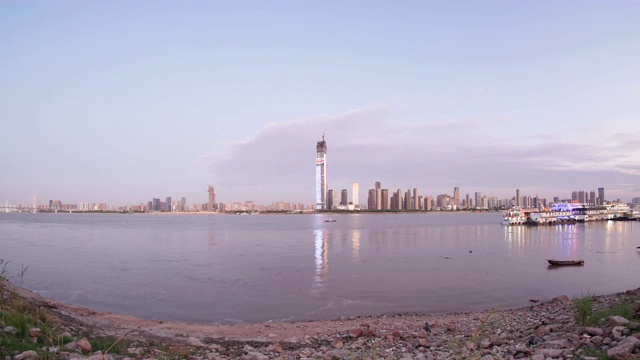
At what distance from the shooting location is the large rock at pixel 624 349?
695cm

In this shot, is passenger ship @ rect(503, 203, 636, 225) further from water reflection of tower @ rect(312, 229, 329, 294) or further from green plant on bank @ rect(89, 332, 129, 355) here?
green plant on bank @ rect(89, 332, 129, 355)

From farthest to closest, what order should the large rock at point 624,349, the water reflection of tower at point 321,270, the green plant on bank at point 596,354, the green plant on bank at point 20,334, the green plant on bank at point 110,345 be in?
the water reflection of tower at point 321,270
the green plant on bank at point 110,345
the green plant on bank at point 20,334
the green plant on bank at point 596,354
the large rock at point 624,349

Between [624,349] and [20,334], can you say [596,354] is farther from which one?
[20,334]

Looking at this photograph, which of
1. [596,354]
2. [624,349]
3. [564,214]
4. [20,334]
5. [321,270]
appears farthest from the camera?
[564,214]

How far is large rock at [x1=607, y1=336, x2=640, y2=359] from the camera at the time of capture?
6.95 m

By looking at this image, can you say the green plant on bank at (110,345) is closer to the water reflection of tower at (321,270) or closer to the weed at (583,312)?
the weed at (583,312)

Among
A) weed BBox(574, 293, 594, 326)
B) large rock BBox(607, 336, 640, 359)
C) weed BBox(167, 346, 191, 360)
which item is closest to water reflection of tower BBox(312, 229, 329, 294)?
weed BBox(167, 346, 191, 360)

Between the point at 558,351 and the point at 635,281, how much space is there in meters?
25.5

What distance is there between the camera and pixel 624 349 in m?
7.06

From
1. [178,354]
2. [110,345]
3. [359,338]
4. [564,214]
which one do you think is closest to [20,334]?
[110,345]

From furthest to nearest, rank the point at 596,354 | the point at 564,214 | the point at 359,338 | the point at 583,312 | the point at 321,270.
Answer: the point at 564,214 < the point at 321,270 < the point at 359,338 < the point at 583,312 < the point at 596,354

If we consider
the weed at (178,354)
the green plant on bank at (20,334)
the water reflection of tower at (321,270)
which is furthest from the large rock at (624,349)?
the water reflection of tower at (321,270)

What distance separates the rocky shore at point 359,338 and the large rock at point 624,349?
0.7 inches

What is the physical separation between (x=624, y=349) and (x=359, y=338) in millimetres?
7379
